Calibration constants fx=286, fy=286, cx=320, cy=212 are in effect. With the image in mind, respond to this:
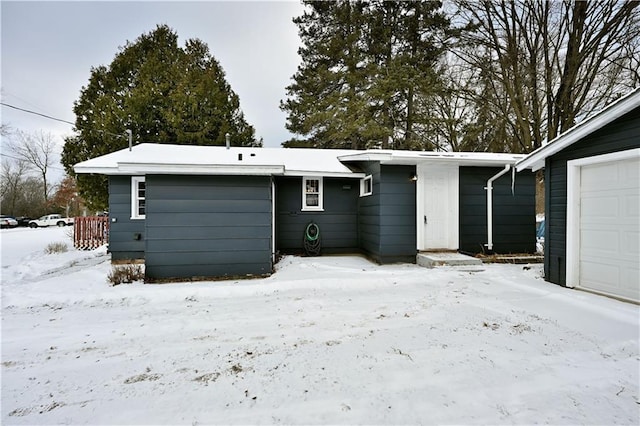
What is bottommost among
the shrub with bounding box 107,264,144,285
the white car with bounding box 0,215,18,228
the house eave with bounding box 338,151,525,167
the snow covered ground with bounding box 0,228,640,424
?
the snow covered ground with bounding box 0,228,640,424

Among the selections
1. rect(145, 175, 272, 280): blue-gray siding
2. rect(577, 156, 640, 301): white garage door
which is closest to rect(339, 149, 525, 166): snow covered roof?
rect(577, 156, 640, 301): white garage door

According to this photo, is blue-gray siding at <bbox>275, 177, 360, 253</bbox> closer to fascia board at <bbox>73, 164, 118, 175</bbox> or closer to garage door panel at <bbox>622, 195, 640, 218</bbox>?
fascia board at <bbox>73, 164, 118, 175</bbox>

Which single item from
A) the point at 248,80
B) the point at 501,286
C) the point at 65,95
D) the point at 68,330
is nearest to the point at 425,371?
the point at 501,286

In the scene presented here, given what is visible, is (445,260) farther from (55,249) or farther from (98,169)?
(55,249)

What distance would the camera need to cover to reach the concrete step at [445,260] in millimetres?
6605

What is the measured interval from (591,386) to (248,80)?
60.6 ft

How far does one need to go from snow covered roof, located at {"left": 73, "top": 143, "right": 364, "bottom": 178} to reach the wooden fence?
11.3ft

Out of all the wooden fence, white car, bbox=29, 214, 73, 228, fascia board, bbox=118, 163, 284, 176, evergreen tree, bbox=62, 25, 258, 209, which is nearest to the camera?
fascia board, bbox=118, 163, 284, 176

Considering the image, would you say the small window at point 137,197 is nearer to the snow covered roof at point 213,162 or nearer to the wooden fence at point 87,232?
the snow covered roof at point 213,162

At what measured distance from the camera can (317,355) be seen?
9.22 ft

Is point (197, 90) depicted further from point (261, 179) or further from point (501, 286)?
point (501, 286)

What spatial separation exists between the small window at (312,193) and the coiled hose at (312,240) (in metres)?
0.60

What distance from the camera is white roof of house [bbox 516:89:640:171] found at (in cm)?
392

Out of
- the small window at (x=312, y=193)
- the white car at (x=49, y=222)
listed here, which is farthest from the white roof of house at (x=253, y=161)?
the white car at (x=49, y=222)
